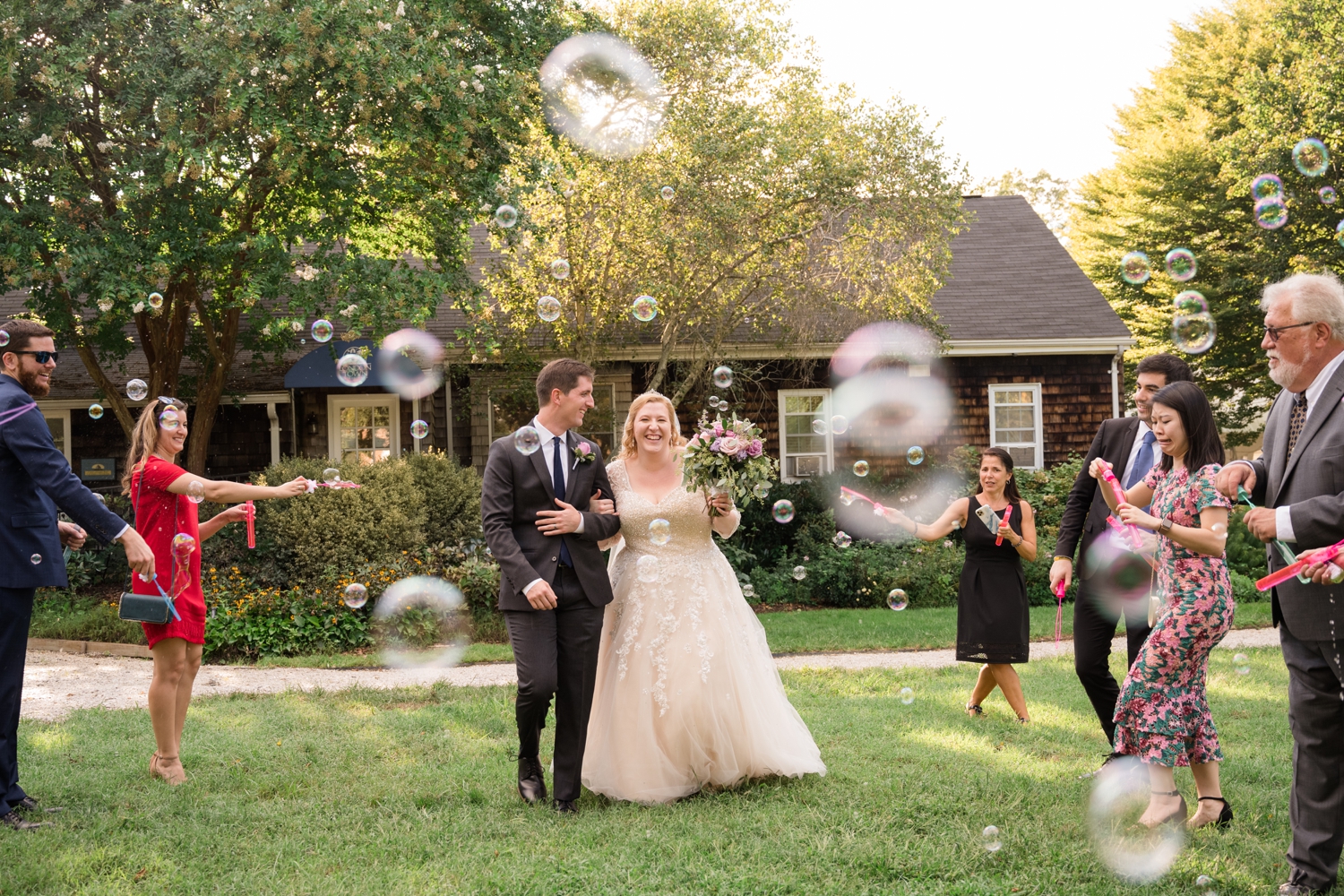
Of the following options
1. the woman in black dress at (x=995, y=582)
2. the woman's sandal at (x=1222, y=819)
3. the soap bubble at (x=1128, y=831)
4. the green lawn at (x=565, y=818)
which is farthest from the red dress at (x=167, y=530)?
the woman's sandal at (x=1222, y=819)

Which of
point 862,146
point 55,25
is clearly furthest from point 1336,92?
point 55,25

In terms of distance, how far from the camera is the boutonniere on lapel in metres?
5.11

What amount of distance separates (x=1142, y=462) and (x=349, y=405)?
46.4 feet

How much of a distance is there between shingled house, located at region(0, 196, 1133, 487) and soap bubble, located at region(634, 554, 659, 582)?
10.7 meters

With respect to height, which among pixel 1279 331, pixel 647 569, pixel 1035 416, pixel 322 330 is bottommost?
pixel 647 569

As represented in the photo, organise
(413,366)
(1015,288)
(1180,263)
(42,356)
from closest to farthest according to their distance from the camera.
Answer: (42,356) < (1180,263) < (413,366) < (1015,288)

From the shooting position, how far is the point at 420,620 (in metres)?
10.9

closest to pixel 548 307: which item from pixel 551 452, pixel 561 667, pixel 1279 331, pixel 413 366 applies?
pixel 551 452

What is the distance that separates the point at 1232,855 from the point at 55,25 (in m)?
12.3

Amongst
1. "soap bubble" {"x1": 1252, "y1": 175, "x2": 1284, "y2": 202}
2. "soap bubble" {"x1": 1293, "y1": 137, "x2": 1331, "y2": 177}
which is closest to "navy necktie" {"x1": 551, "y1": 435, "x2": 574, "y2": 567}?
"soap bubble" {"x1": 1252, "y1": 175, "x2": 1284, "y2": 202}

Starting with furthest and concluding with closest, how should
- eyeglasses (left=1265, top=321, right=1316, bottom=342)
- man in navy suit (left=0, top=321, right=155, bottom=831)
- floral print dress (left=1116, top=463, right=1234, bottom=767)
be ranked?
man in navy suit (left=0, top=321, right=155, bottom=831)
floral print dress (left=1116, top=463, right=1234, bottom=767)
eyeglasses (left=1265, top=321, right=1316, bottom=342)

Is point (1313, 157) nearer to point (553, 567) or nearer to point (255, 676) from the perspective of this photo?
point (553, 567)

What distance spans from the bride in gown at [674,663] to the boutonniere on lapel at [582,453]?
11.4 inches

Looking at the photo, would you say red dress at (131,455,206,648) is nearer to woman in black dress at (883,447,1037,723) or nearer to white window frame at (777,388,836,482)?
woman in black dress at (883,447,1037,723)
